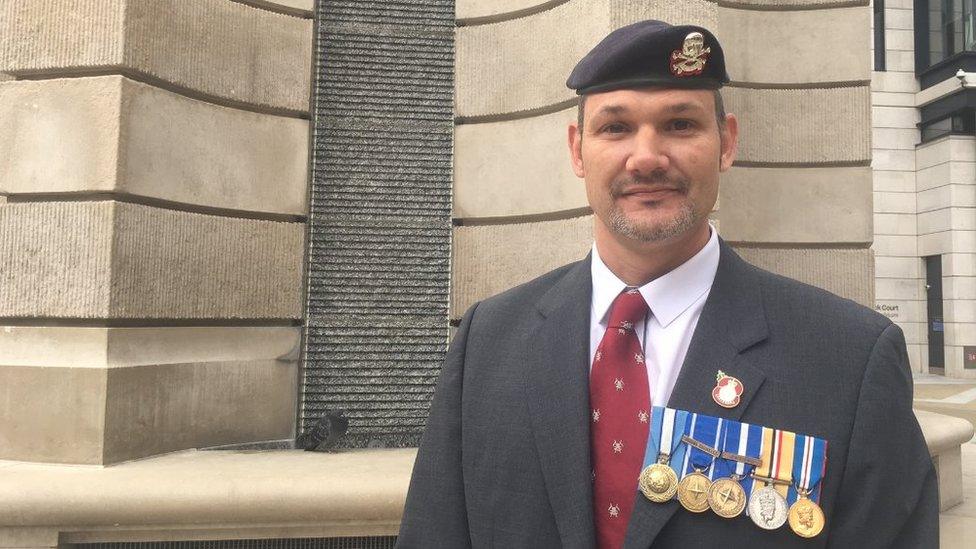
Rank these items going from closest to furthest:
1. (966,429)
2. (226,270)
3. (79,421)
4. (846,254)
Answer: (79,421)
(226,270)
(966,429)
(846,254)

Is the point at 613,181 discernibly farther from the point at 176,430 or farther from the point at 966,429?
the point at 966,429

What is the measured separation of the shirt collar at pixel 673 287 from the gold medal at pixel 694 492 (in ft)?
1.15

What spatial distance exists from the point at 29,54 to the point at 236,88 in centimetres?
123

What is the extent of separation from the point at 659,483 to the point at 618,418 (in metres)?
0.17

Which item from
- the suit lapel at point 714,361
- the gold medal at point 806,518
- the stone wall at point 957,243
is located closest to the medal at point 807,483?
the gold medal at point 806,518

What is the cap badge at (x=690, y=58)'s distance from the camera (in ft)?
5.54

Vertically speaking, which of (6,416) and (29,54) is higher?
(29,54)

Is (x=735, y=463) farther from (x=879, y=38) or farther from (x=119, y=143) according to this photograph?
(x=879, y=38)

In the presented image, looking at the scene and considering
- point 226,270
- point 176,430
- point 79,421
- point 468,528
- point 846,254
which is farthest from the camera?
point 846,254

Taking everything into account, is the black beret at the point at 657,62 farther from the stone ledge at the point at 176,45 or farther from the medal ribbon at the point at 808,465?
the stone ledge at the point at 176,45

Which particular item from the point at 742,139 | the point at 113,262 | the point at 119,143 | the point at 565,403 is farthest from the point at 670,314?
the point at 742,139

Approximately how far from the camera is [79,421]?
4355mm

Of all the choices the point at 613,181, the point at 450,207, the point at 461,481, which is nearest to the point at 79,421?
the point at 450,207

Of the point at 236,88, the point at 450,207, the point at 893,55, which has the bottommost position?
the point at 450,207
